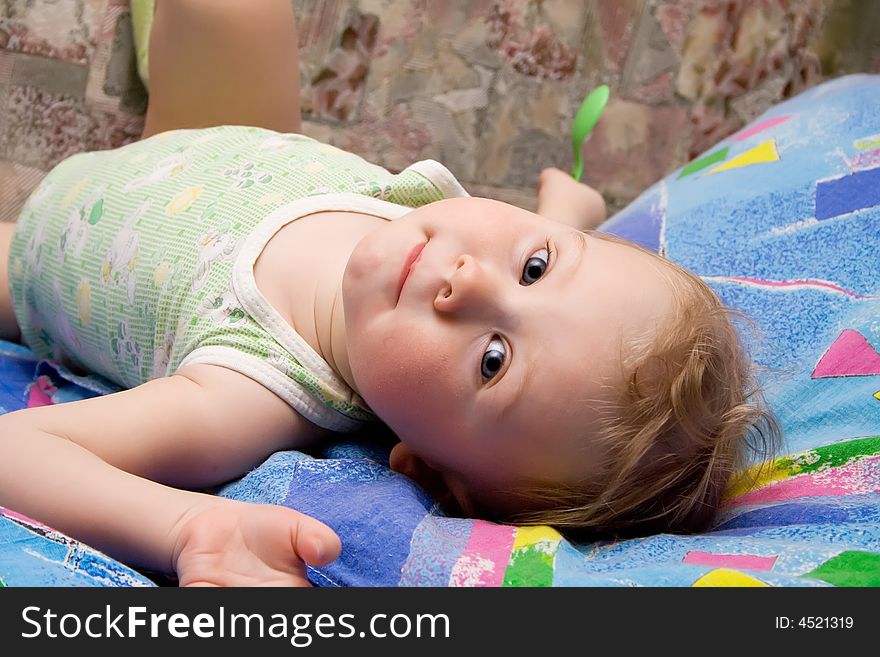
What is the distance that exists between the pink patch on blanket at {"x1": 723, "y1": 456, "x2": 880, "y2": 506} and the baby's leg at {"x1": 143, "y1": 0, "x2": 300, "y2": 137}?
0.81m

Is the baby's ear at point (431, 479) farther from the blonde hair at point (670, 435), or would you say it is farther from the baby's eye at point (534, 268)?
the baby's eye at point (534, 268)

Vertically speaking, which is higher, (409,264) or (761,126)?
(761,126)

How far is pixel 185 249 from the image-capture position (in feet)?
3.50

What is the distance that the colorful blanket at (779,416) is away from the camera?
73 centimetres

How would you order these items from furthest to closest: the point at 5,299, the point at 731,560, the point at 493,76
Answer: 1. the point at 493,76
2. the point at 5,299
3. the point at 731,560

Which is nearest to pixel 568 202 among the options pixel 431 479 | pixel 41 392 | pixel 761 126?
pixel 761 126

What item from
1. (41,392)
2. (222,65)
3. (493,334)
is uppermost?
(222,65)

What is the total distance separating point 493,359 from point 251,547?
0.27 metres

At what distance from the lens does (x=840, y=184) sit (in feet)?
4.11

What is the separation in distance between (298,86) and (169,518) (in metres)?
0.82

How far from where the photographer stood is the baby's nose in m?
0.86

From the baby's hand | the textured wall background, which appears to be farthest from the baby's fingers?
the textured wall background

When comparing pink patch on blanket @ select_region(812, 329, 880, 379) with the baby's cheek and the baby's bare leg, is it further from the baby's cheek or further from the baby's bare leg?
the baby's bare leg
